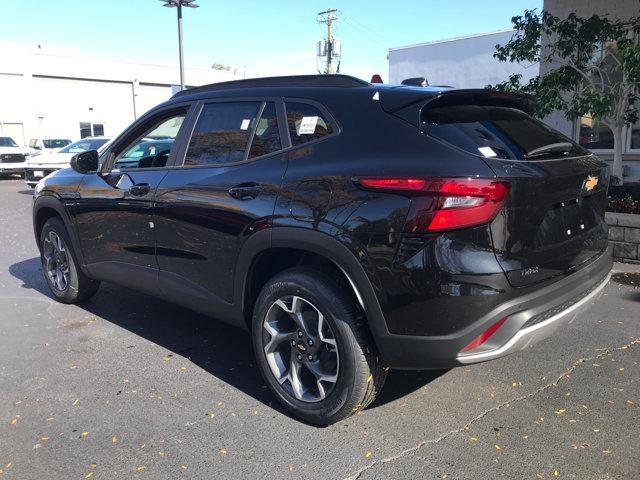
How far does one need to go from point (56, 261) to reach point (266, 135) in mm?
3123

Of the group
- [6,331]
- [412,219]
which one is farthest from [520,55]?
[6,331]

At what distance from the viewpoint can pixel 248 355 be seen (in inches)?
163

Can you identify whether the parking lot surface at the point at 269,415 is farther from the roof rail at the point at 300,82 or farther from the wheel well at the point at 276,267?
the roof rail at the point at 300,82

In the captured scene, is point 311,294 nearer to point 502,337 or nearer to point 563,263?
point 502,337

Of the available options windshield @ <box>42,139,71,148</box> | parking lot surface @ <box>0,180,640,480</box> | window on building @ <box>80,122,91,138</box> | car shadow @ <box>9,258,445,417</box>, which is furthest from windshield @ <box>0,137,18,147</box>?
parking lot surface @ <box>0,180,640,480</box>

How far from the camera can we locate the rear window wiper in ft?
9.23

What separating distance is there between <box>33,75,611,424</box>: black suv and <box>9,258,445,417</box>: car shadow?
0.45 meters

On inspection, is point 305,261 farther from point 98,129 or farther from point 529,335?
point 98,129

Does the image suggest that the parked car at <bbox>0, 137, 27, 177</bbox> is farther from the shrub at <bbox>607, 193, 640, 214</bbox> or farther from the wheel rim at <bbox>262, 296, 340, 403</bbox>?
the wheel rim at <bbox>262, 296, 340, 403</bbox>

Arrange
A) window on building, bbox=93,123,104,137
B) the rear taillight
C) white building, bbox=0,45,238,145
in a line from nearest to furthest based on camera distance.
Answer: the rear taillight < white building, bbox=0,45,238,145 < window on building, bbox=93,123,104,137

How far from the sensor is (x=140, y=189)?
4.01m

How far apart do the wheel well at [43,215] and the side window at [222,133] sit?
2162 millimetres

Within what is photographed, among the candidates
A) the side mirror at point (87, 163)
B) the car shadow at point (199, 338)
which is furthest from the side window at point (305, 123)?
the side mirror at point (87, 163)

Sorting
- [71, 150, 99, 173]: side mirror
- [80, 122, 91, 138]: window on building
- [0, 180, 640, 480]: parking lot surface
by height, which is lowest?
[0, 180, 640, 480]: parking lot surface
